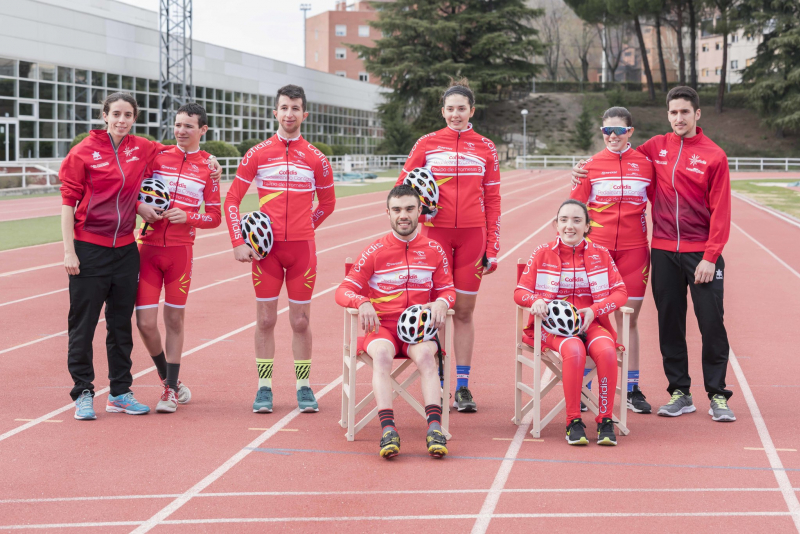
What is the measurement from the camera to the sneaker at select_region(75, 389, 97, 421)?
219 inches

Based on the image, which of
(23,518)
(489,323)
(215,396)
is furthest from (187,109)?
(489,323)

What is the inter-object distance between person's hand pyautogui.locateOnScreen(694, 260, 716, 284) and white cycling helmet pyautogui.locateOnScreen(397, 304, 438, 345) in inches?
73.6

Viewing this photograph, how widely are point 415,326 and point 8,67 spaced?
30.3 metres

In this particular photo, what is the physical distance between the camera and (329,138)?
57.3 metres

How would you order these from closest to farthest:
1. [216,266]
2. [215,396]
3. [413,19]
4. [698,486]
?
[698,486] → [215,396] → [216,266] → [413,19]

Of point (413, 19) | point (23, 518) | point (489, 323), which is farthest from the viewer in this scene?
point (413, 19)

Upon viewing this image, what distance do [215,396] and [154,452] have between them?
1343mm

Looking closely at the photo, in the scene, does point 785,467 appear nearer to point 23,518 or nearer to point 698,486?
point 698,486

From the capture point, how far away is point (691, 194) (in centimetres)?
585

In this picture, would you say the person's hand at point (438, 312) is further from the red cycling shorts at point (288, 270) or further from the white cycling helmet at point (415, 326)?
the red cycling shorts at point (288, 270)

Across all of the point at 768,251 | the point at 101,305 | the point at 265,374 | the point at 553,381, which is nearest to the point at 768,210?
the point at 768,251

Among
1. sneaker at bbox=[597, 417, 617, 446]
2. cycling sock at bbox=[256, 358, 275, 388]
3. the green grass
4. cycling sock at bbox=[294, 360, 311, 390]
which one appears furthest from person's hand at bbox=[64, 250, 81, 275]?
the green grass

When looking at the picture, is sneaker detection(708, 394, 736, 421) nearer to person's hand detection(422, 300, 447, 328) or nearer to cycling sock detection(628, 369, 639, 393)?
cycling sock detection(628, 369, 639, 393)

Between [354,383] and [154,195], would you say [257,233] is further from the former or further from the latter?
[354,383]
